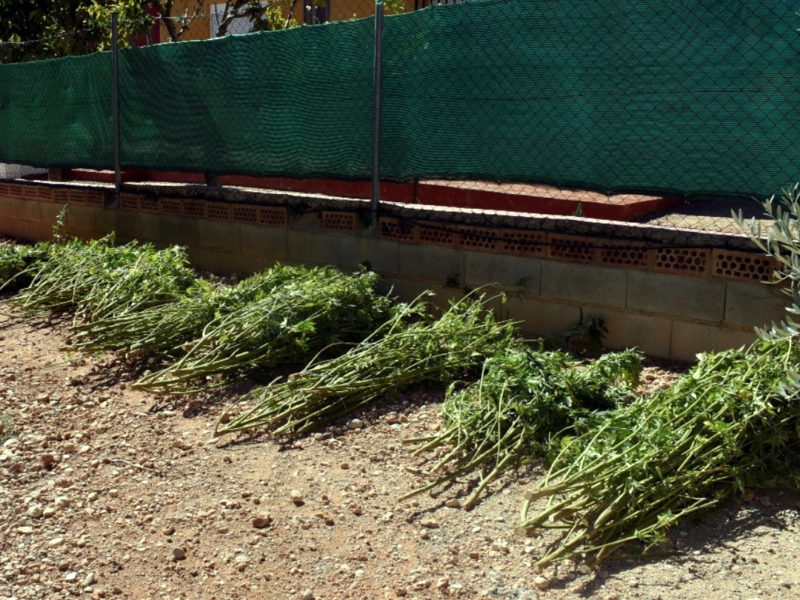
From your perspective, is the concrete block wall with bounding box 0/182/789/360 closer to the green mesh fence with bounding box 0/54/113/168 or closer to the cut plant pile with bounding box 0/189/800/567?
the cut plant pile with bounding box 0/189/800/567

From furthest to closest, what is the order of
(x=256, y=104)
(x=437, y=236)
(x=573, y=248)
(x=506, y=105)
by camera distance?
(x=256, y=104)
(x=437, y=236)
(x=506, y=105)
(x=573, y=248)

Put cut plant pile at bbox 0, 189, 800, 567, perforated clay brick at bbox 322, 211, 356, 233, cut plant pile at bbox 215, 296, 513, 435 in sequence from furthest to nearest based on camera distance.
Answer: perforated clay brick at bbox 322, 211, 356, 233, cut plant pile at bbox 215, 296, 513, 435, cut plant pile at bbox 0, 189, 800, 567

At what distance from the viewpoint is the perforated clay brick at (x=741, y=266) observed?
Result: 16.0ft

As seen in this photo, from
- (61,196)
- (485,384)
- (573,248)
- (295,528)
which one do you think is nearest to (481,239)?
(573,248)

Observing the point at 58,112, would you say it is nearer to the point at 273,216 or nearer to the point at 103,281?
the point at 273,216

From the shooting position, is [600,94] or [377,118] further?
[377,118]

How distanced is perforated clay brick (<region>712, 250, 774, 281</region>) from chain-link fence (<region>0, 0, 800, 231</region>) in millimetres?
305

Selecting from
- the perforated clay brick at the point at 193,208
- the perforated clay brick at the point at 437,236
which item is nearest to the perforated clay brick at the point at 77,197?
the perforated clay brick at the point at 193,208

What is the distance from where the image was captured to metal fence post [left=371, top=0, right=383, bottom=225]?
6.36 m

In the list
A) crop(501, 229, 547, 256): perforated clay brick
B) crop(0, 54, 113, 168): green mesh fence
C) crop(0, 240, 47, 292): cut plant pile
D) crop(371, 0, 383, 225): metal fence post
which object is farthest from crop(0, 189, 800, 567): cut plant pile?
crop(0, 54, 113, 168): green mesh fence

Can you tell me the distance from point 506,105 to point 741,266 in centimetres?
174

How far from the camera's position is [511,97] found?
5.81m

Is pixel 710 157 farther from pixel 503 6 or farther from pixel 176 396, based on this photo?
pixel 176 396

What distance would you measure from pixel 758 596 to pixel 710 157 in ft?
9.01
